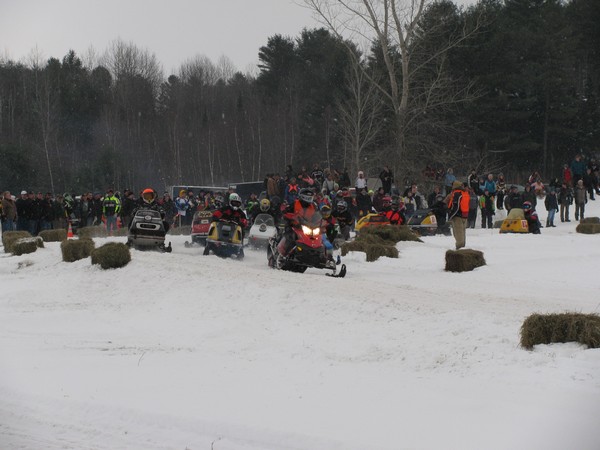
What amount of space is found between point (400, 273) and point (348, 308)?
6368mm

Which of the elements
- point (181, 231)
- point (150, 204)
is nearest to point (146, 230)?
point (150, 204)

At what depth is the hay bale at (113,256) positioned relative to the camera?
49.2ft

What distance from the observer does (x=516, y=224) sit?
2691 cm

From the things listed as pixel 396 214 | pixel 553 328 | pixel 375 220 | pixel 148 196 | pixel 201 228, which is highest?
pixel 148 196

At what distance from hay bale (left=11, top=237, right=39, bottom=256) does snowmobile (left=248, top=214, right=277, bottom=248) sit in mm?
5584

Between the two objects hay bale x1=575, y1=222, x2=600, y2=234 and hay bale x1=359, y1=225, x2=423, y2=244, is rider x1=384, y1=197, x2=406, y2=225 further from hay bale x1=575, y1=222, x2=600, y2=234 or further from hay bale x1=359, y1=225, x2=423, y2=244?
hay bale x1=575, y1=222, x2=600, y2=234

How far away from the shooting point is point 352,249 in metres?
20.3

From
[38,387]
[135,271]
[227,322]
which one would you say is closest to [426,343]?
[227,322]

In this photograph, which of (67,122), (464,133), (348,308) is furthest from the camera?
(67,122)

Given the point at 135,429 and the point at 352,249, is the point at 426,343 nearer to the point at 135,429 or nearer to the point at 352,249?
the point at 135,429

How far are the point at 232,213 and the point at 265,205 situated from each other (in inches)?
94.0

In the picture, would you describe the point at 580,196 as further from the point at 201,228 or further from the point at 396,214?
the point at 201,228

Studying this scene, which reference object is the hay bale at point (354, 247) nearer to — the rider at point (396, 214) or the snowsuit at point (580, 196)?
the rider at point (396, 214)

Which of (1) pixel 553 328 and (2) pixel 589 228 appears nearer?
(1) pixel 553 328
